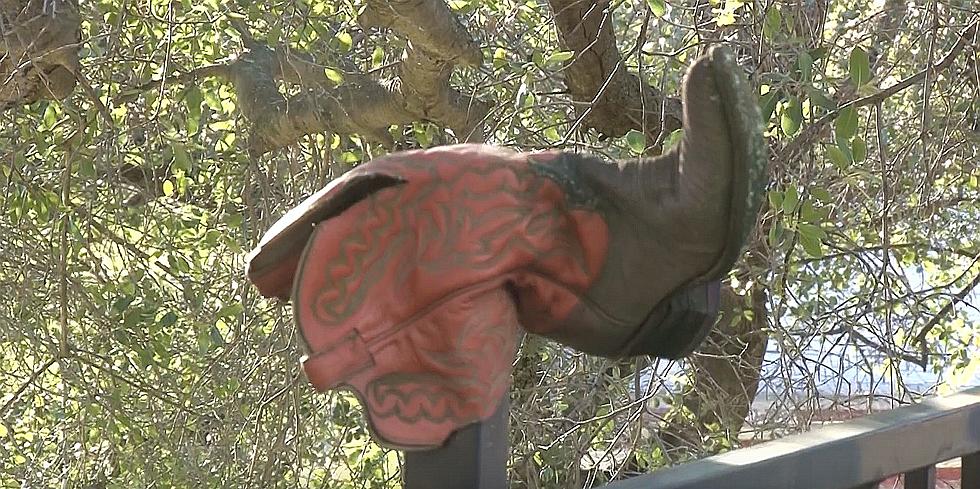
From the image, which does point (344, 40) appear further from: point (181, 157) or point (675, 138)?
point (675, 138)

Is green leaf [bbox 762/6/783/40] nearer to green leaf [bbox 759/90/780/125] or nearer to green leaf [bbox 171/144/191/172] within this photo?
green leaf [bbox 759/90/780/125]

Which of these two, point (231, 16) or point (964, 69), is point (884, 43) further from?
point (231, 16)

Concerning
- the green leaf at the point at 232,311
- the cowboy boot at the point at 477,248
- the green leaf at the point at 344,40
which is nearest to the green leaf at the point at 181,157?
the green leaf at the point at 232,311

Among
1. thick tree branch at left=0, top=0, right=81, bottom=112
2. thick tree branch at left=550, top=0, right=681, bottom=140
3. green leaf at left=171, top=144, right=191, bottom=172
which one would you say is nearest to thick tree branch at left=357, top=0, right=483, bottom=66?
thick tree branch at left=550, top=0, right=681, bottom=140

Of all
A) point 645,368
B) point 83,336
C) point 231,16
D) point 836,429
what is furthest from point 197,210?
point 836,429

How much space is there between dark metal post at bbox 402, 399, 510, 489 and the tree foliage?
3.86 feet

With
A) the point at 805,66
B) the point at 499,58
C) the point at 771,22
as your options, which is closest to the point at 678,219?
the point at 805,66

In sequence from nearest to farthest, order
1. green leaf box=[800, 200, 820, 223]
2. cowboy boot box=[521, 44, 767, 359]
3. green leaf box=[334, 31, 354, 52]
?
cowboy boot box=[521, 44, 767, 359], green leaf box=[800, 200, 820, 223], green leaf box=[334, 31, 354, 52]

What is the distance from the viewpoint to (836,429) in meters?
0.89

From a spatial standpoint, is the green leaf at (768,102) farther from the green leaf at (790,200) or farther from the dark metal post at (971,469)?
the dark metal post at (971,469)

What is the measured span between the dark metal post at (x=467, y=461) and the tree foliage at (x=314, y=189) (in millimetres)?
1176

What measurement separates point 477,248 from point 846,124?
3.11ft

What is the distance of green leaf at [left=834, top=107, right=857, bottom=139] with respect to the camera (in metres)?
1.49

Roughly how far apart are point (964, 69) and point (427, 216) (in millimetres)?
1584
